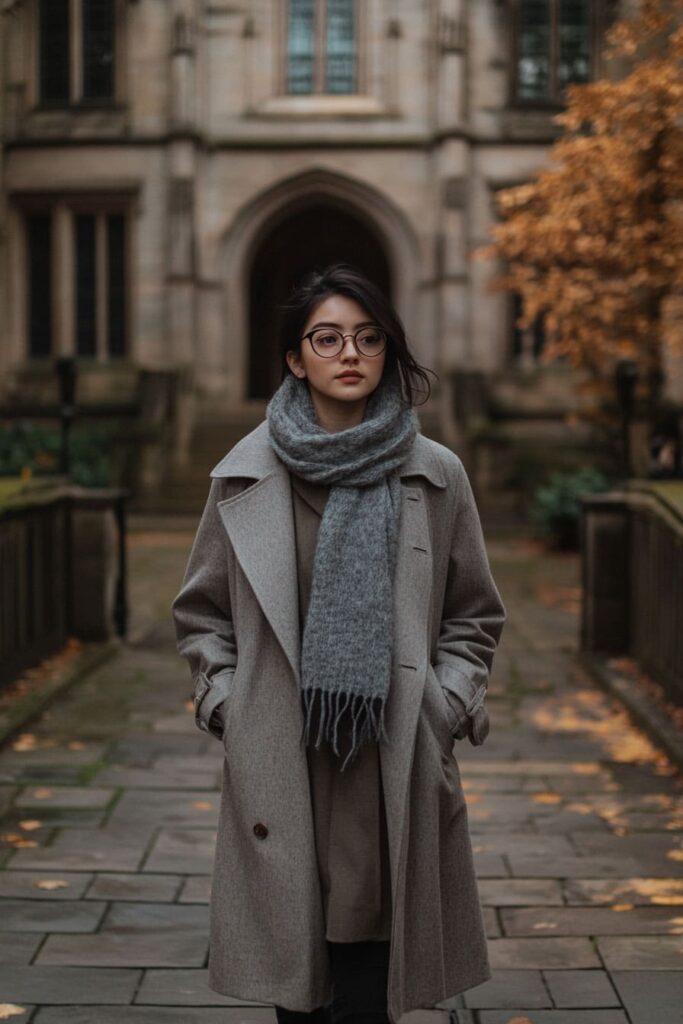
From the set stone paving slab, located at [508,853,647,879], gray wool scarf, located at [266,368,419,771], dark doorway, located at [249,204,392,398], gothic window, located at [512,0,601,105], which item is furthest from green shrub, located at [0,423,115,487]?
gray wool scarf, located at [266,368,419,771]

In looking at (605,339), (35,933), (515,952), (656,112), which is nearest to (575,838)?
(515,952)

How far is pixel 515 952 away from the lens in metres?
3.98

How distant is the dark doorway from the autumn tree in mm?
10466

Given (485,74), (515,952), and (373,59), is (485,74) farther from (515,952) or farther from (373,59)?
(515,952)

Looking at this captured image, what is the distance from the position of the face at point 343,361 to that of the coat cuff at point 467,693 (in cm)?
59

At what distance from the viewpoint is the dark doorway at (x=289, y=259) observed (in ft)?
83.5

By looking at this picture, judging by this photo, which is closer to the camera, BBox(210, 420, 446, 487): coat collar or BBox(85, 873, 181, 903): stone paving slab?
BBox(210, 420, 446, 487): coat collar

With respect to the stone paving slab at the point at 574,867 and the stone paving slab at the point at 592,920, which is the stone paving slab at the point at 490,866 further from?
the stone paving slab at the point at 592,920

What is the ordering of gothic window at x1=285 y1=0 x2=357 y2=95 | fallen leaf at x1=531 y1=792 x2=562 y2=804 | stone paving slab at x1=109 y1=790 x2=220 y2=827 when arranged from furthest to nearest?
gothic window at x1=285 y1=0 x2=357 y2=95, fallen leaf at x1=531 y1=792 x2=562 y2=804, stone paving slab at x1=109 y1=790 x2=220 y2=827

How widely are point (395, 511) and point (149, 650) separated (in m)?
7.21

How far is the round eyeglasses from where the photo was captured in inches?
108

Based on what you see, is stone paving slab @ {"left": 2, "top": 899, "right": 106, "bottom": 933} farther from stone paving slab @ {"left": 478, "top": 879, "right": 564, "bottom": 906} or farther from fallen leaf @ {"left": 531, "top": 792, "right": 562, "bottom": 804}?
fallen leaf @ {"left": 531, "top": 792, "right": 562, "bottom": 804}

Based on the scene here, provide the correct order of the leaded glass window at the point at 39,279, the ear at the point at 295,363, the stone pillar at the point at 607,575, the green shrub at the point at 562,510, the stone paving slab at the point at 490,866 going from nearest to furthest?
the ear at the point at 295,363
the stone paving slab at the point at 490,866
the stone pillar at the point at 607,575
the green shrub at the point at 562,510
the leaded glass window at the point at 39,279

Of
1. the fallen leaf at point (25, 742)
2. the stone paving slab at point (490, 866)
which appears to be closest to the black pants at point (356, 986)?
the stone paving slab at point (490, 866)
